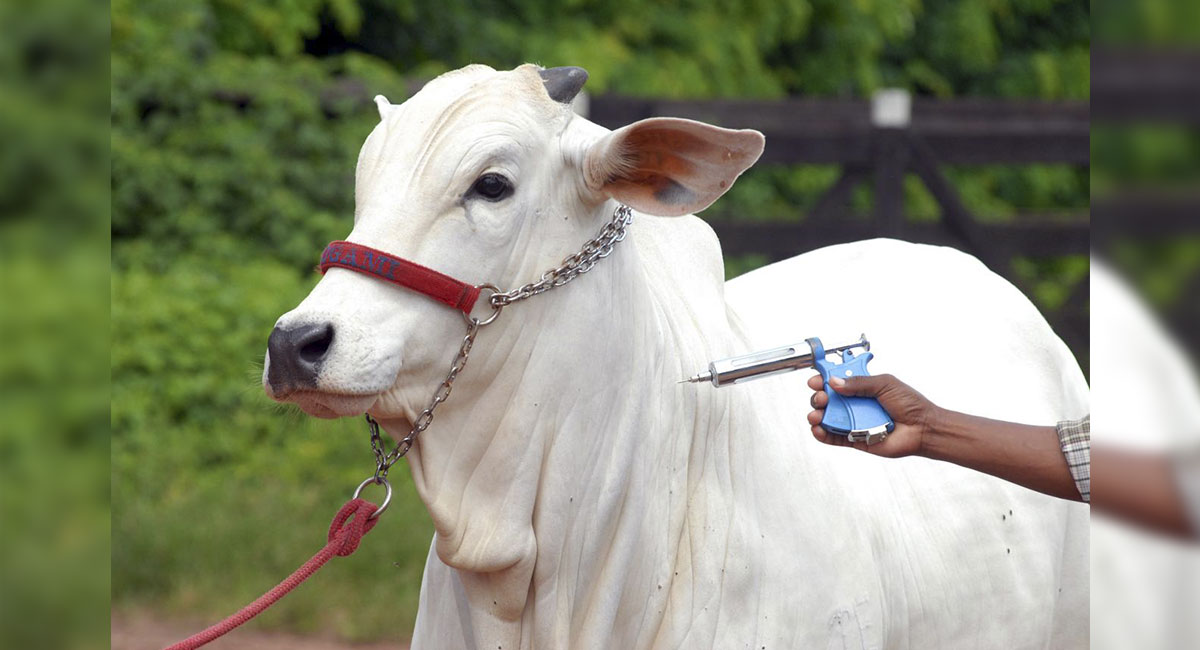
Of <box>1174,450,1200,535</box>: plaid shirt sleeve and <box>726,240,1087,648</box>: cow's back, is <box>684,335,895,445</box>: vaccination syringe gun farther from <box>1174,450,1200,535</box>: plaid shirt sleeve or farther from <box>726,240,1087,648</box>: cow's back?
<box>1174,450,1200,535</box>: plaid shirt sleeve

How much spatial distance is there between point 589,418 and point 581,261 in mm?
280

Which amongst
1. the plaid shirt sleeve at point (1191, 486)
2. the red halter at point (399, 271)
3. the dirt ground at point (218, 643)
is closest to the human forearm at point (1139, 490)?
the plaid shirt sleeve at point (1191, 486)

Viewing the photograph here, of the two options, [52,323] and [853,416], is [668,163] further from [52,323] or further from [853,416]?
[52,323]

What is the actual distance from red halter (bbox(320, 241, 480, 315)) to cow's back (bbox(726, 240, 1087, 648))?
730 millimetres

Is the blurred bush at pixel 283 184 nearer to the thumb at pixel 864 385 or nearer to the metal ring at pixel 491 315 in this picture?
the metal ring at pixel 491 315

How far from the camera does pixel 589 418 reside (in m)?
2.46

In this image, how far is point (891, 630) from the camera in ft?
8.77

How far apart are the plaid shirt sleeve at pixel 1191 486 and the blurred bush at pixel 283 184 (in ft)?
13.0

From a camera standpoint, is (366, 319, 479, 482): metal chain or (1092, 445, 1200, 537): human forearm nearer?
(1092, 445, 1200, 537): human forearm

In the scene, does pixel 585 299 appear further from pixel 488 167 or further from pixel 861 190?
pixel 861 190

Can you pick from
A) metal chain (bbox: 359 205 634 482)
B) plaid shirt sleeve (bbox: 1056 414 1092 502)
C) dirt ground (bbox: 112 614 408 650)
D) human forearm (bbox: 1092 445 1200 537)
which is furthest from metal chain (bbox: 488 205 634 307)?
dirt ground (bbox: 112 614 408 650)

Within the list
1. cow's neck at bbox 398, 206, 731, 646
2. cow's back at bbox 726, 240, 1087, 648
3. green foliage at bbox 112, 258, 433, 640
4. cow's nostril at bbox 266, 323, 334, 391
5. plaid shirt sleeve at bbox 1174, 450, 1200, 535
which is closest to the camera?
plaid shirt sleeve at bbox 1174, 450, 1200, 535

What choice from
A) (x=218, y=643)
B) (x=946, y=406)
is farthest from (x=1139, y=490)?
(x=218, y=643)

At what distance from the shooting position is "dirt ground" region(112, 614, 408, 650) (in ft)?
17.7
